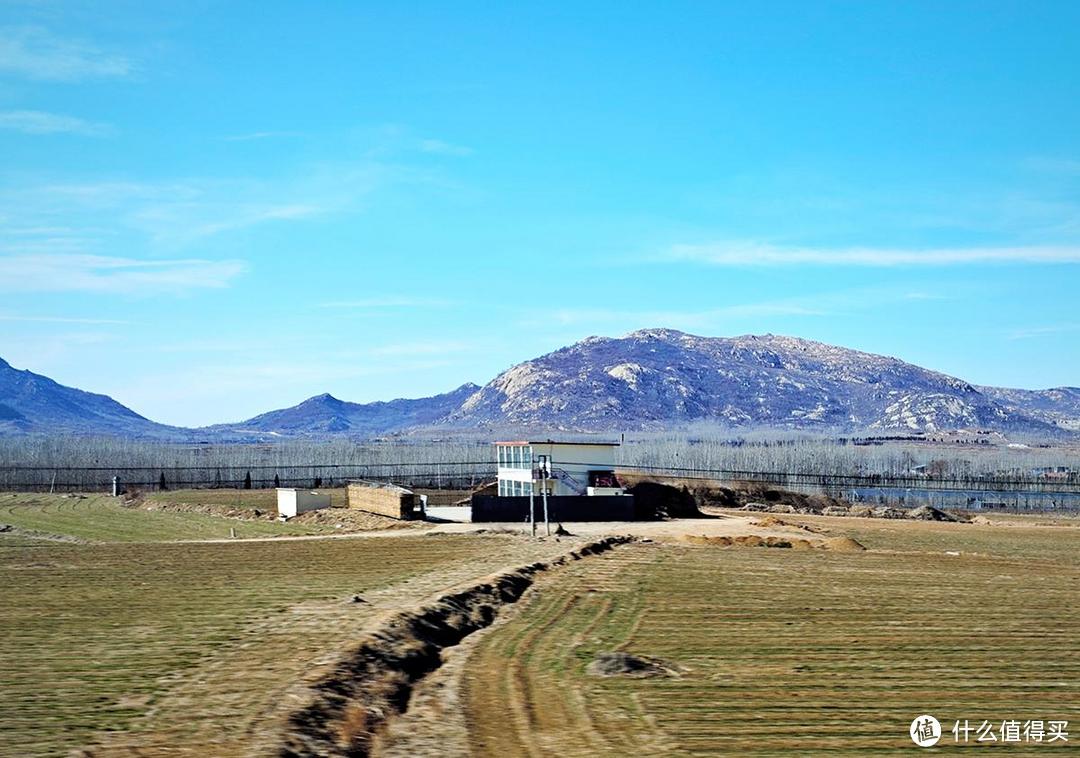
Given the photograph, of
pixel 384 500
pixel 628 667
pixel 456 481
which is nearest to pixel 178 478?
pixel 456 481

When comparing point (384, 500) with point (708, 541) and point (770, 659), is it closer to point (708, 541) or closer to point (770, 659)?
point (708, 541)

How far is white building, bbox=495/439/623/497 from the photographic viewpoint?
67.4 metres

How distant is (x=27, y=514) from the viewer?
6662 centimetres

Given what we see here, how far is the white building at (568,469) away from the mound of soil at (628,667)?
46389mm

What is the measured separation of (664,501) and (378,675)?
54.1 m

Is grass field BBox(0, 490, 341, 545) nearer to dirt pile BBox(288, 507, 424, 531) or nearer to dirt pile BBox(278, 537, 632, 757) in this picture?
dirt pile BBox(288, 507, 424, 531)

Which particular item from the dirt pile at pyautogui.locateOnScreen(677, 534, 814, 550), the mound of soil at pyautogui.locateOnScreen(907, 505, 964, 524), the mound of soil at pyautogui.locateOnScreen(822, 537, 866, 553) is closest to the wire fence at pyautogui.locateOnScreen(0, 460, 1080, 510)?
the mound of soil at pyautogui.locateOnScreen(907, 505, 964, 524)

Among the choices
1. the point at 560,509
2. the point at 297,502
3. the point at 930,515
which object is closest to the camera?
the point at 560,509

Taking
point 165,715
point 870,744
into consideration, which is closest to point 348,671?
point 165,715

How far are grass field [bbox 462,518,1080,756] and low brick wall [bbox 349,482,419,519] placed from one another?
84.3 feet

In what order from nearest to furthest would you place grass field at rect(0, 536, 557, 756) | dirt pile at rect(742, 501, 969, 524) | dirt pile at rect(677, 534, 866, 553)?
grass field at rect(0, 536, 557, 756), dirt pile at rect(677, 534, 866, 553), dirt pile at rect(742, 501, 969, 524)

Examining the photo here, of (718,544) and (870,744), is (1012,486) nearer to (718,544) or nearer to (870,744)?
(718,544)

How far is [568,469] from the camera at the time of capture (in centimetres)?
6831

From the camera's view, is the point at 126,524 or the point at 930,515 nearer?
the point at 126,524
